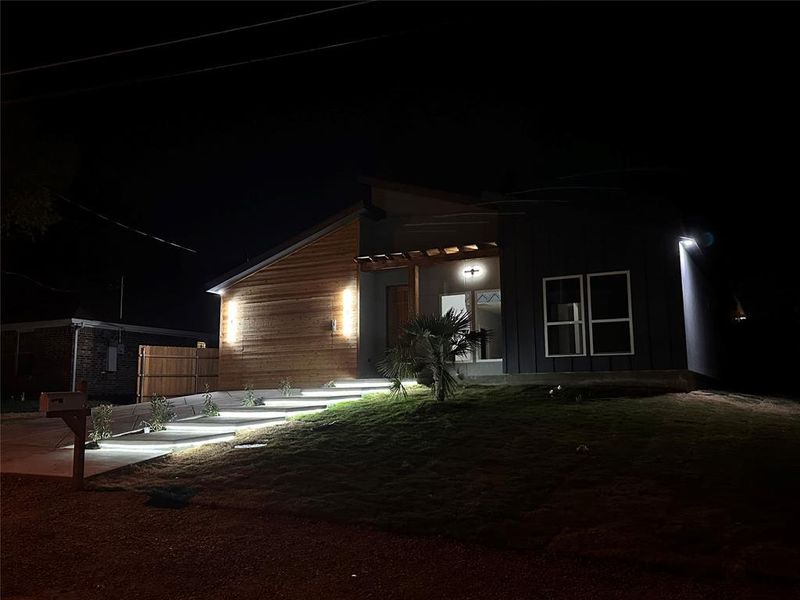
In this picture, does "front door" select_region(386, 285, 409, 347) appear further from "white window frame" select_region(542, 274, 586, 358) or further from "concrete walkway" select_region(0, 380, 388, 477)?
"white window frame" select_region(542, 274, 586, 358)

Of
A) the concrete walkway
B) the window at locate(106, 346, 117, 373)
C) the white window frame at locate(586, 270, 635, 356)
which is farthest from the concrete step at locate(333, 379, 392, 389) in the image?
the window at locate(106, 346, 117, 373)

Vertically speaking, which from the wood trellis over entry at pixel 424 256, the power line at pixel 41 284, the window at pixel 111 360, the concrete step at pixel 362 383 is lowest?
the concrete step at pixel 362 383

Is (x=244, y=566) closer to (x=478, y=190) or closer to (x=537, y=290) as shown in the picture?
(x=537, y=290)

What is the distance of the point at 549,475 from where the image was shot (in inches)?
286

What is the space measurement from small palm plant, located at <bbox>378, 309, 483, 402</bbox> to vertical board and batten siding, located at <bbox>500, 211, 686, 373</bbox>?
7.70ft

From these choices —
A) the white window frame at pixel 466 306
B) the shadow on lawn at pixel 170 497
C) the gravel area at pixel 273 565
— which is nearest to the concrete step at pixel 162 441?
the shadow on lawn at pixel 170 497

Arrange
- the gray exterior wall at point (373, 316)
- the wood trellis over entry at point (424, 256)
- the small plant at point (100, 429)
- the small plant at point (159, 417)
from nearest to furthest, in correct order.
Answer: the small plant at point (100, 429), the small plant at point (159, 417), the wood trellis over entry at point (424, 256), the gray exterior wall at point (373, 316)

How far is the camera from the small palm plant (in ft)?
37.8

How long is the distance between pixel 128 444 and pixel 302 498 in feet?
15.0

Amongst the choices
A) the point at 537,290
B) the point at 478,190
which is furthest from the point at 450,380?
the point at 478,190

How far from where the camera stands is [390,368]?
42.0 feet

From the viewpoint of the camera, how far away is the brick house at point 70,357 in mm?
21172

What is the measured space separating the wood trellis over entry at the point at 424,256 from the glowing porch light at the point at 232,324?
4202 millimetres

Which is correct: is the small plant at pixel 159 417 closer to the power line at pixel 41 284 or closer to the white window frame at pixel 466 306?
the white window frame at pixel 466 306
